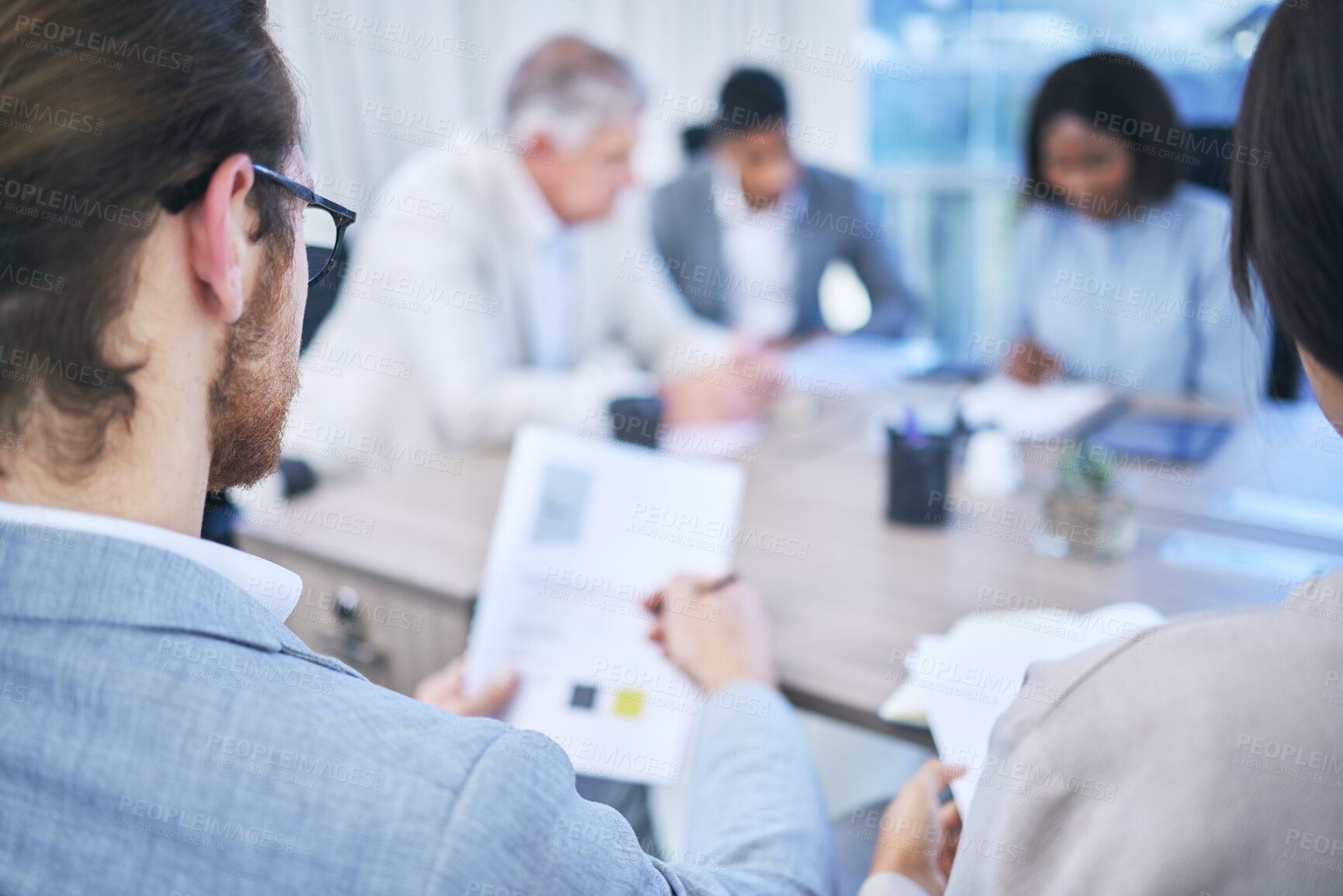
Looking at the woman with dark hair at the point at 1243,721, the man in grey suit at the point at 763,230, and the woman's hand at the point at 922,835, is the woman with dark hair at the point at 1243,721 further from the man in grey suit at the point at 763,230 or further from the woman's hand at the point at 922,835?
the man in grey suit at the point at 763,230

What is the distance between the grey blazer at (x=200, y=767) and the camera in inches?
18.1

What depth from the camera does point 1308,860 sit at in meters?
0.49

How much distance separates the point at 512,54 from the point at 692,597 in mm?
3365

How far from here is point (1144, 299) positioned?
7.36 feet

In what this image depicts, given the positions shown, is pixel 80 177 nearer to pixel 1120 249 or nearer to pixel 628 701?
pixel 628 701

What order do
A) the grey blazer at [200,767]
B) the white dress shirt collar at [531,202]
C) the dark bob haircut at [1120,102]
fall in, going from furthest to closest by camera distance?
the white dress shirt collar at [531,202]
the dark bob haircut at [1120,102]
the grey blazer at [200,767]

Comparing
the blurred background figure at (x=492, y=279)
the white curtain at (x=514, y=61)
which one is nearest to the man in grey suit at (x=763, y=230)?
the white curtain at (x=514, y=61)

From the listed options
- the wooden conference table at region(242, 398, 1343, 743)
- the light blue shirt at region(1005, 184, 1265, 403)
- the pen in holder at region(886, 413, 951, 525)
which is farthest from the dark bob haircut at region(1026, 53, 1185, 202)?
the pen in holder at region(886, 413, 951, 525)

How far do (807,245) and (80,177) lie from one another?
2722 millimetres

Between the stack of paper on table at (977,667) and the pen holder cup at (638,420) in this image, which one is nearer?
the stack of paper on table at (977,667)

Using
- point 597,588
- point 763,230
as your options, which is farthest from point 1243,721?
point 763,230

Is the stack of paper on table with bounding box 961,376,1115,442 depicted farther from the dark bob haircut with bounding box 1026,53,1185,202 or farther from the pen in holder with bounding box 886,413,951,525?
the dark bob haircut with bounding box 1026,53,1185,202

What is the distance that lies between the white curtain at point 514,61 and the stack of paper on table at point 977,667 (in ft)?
5.75

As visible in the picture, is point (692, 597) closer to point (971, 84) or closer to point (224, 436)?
point (224, 436)
